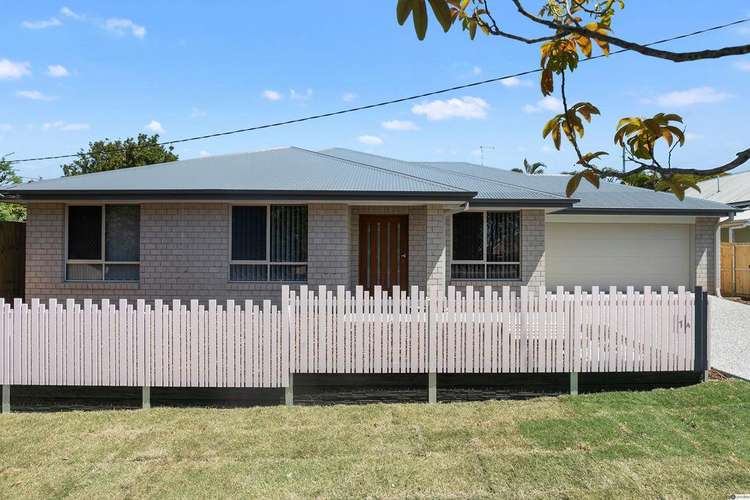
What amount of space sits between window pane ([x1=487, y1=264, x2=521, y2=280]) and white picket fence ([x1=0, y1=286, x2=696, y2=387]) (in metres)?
6.94

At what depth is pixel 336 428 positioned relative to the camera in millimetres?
5984

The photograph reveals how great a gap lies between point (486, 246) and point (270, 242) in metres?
5.74

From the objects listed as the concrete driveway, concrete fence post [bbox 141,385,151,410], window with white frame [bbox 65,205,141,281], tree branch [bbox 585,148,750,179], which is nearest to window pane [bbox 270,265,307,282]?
window with white frame [bbox 65,205,141,281]

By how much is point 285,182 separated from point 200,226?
202cm

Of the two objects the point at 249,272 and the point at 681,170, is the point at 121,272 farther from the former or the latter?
the point at 681,170

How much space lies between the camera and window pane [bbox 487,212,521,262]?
14352 mm

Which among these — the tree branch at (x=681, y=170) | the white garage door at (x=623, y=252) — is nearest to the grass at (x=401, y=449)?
the tree branch at (x=681, y=170)

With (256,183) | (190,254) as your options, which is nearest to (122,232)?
(190,254)

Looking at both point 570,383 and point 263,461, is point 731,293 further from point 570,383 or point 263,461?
point 263,461

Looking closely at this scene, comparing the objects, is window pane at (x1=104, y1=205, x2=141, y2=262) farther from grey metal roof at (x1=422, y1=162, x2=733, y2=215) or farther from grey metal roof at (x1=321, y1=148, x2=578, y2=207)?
grey metal roof at (x1=422, y1=162, x2=733, y2=215)

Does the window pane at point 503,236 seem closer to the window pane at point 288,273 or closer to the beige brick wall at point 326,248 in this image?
the beige brick wall at point 326,248

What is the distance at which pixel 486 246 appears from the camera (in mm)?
14500

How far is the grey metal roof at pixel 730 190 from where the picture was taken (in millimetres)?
26922

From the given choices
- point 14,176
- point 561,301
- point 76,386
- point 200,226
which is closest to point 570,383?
point 561,301
